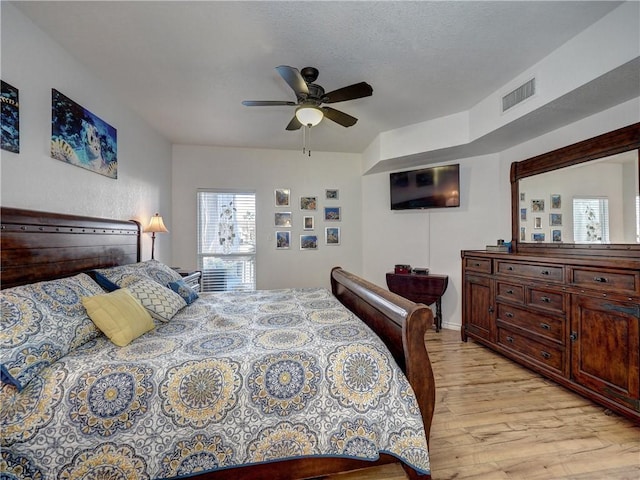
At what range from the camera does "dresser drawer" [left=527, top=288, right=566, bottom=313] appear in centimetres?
224

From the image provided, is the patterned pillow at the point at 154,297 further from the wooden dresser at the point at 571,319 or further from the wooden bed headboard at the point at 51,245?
the wooden dresser at the point at 571,319

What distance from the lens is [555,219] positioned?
107 inches

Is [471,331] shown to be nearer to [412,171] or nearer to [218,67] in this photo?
[412,171]

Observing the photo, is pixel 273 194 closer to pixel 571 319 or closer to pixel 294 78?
pixel 294 78

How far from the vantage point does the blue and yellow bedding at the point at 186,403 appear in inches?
42.7

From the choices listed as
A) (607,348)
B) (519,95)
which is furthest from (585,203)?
(607,348)

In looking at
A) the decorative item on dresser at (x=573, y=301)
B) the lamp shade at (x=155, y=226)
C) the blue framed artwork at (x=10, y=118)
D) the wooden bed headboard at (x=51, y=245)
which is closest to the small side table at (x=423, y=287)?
the decorative item on dresser at (x=573, y=301)

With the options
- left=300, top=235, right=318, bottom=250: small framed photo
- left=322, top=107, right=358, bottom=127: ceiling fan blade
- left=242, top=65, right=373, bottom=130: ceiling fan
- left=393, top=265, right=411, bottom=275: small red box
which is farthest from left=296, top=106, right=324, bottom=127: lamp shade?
left=393, top=265, right=411, bottom=275: small red box

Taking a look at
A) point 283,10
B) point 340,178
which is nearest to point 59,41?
point 283,10

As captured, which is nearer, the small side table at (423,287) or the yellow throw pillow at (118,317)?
the yellow throw pillow at (118,317)

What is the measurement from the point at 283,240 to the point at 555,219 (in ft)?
11.2

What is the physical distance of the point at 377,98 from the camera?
9.38 ft

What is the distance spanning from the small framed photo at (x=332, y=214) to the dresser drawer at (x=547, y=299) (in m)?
2.77

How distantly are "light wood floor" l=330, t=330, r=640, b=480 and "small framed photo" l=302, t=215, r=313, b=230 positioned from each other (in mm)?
2787
